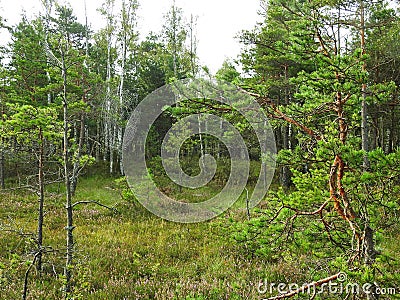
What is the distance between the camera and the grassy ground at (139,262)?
16.5 feet

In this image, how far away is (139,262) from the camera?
675 centimetres

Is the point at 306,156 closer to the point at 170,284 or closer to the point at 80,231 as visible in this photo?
the point at 170,284

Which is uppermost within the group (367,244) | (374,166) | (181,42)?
(181,42)

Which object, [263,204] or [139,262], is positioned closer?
[139,262]

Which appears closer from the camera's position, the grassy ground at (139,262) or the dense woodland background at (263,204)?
the dense woodland background at (263,204)

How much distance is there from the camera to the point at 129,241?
8438 millimetres

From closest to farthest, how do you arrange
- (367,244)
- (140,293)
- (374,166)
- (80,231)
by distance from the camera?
(374,166) → (367,244) → (140,293) → (80,231)

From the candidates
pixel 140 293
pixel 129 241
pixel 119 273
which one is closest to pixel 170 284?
pixel 140 293

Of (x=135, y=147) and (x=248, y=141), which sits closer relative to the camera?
(x=248, y=141)

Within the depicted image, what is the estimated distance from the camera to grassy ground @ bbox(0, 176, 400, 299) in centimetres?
504

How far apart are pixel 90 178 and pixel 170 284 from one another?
16809 millimetres

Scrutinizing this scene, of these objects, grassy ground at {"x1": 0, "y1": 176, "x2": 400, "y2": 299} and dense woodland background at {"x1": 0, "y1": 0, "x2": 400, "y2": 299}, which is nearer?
dense woodland background at {"x1": 0, "y1": 0, "x2": 400, "y2": 299}

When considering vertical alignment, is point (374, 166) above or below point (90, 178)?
above

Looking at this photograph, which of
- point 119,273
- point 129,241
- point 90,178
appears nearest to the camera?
point 119,273
